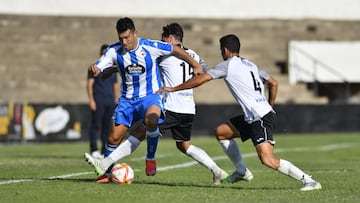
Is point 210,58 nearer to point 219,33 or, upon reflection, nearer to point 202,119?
point 219,33

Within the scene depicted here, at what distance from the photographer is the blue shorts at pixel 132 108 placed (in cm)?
1155

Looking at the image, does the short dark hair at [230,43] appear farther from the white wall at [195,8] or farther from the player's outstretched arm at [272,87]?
the white wall at [195,8]

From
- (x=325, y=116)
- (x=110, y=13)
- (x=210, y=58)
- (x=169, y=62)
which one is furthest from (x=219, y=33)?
(x=169, y=62)

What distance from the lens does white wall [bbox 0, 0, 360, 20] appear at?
34125mm

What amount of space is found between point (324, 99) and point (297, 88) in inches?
39.6

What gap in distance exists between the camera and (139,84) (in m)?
11.6

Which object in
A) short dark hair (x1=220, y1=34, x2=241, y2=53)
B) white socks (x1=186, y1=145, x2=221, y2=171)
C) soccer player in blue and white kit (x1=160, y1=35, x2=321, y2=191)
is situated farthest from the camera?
white socks (x1=186, y1=145, x2=221, y2=171)

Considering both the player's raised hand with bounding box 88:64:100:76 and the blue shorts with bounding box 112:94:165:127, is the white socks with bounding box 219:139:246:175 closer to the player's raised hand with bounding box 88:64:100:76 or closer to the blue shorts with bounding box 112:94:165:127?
the blue shorts with bounding box 112:94:165:127

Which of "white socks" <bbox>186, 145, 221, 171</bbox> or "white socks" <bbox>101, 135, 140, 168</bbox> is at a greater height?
"white socks" <bbox>101, 135, 140, 168</bbox>

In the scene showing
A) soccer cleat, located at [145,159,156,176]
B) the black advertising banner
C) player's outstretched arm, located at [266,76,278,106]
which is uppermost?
player's outstretched arm, located at [266,76,278,106]

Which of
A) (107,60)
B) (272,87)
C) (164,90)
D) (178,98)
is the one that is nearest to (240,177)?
(272,87)

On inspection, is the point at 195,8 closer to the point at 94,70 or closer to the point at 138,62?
the point at 138,62

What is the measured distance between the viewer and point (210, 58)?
33.3m

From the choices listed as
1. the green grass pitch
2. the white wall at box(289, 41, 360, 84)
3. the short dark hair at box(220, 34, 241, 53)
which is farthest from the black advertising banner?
the short dark hair at box(220, 34, 241, 53)
